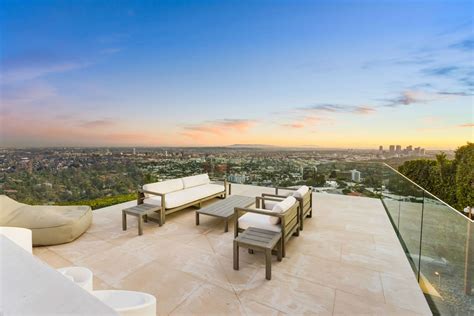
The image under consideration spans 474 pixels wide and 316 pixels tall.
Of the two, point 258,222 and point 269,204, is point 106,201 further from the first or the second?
point 258,222

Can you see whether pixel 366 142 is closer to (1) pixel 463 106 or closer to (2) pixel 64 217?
(1) pixel 463 106

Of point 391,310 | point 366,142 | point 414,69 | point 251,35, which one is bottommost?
point 391,310

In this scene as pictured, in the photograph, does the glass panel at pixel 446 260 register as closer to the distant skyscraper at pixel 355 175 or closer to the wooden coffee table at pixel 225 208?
the wooden coffee table at pixel 225 208

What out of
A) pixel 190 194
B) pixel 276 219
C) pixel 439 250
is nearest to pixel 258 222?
pixel 276 219

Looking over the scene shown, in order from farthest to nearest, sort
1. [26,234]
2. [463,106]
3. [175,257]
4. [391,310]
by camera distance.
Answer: [463,106], [175,257], [391,310], [26,234]

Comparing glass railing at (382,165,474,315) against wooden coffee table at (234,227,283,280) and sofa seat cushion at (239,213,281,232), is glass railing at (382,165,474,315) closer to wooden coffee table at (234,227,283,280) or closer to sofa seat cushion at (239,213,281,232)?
wooden coffee table at (234,227,283,280)

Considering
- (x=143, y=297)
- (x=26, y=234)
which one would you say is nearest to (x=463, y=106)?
(x=143, y=297)

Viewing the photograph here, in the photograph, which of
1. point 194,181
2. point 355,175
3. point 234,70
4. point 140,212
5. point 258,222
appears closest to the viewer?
point 258,222
